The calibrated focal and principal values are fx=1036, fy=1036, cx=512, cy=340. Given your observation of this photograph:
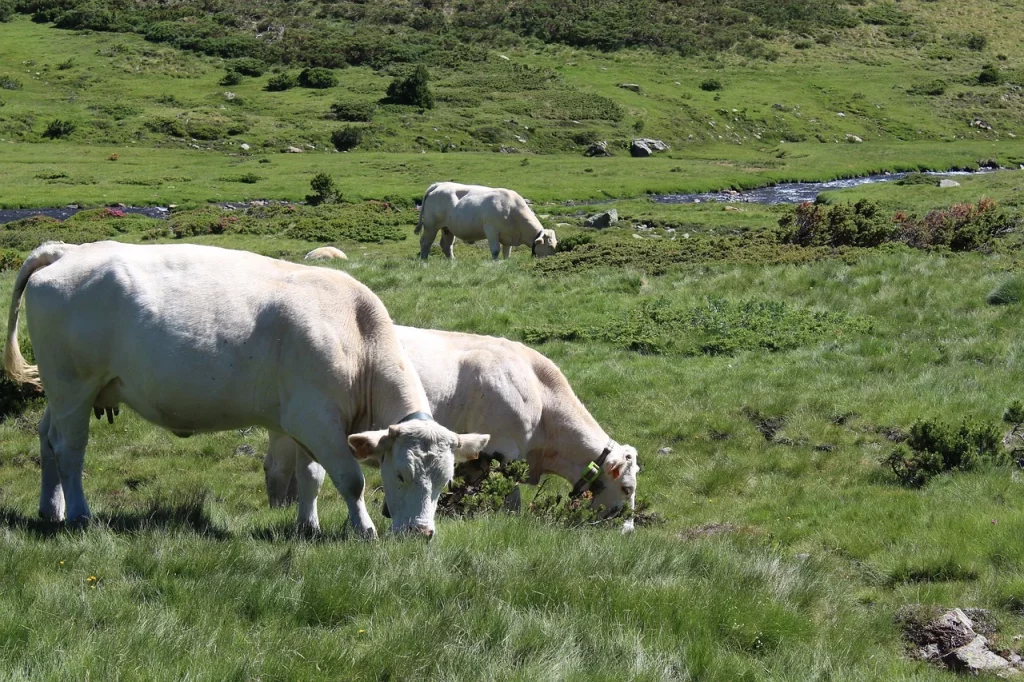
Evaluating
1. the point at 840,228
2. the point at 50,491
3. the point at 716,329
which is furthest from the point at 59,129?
the point at 50,491

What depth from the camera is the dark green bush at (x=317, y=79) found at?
9331cm

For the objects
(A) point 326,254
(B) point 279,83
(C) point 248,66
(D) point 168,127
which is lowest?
(D) point 168,127

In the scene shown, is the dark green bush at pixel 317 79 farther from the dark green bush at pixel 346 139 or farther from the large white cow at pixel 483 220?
the large white cow at pixel 483 220

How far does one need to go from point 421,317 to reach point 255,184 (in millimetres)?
42662

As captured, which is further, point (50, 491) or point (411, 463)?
point (50, 491)

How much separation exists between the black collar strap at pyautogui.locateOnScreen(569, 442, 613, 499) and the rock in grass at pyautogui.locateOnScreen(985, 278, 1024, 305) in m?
10.6

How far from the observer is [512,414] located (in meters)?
10.7

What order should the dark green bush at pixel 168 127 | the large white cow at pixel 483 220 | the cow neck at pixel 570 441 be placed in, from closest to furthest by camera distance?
the cow neck at pixel 570 441, the large white cow at pixel 483 220, the dark green bush at pixel 168 127

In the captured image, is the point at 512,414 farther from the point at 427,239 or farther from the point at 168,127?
the point at 168,127

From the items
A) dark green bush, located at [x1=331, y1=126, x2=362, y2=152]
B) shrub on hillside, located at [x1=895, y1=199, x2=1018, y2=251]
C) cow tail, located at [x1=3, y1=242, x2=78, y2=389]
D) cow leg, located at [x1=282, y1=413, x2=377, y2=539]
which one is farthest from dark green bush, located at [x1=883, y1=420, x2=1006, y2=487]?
dark green bush, located at [x1=331, y1=126, x2=362, y2=152]

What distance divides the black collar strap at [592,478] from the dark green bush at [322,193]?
42973 millimetres

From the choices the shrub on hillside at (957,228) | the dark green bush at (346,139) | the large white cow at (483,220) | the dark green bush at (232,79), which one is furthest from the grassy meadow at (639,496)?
the dark green bush at (232,79)

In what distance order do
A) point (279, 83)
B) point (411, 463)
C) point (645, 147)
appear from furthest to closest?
1. point (279, 83)
2. point (645, 147)
3. point (411, 463)

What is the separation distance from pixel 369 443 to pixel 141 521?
6.48ft
